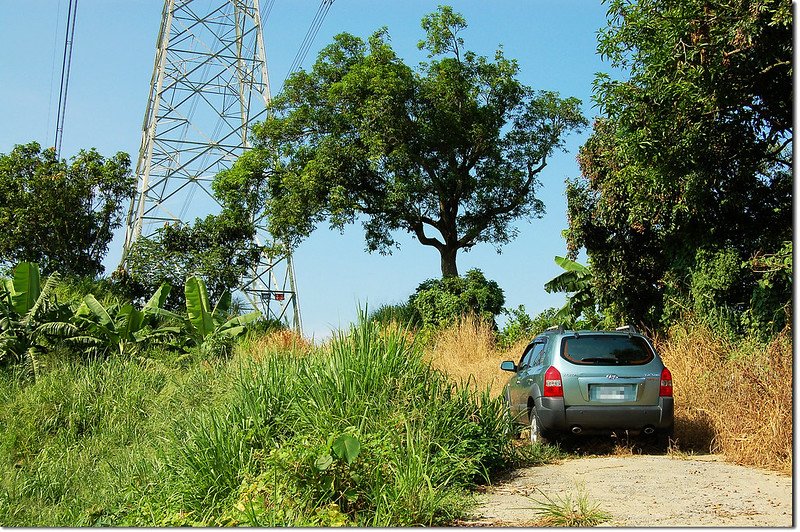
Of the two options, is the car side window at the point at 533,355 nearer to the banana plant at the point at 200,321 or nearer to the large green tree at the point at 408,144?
the banana plant at the point at 200,321

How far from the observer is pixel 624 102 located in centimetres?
1611

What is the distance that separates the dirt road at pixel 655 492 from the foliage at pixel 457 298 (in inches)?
744

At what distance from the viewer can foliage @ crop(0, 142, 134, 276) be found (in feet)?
107

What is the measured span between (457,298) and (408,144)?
5.97 meters

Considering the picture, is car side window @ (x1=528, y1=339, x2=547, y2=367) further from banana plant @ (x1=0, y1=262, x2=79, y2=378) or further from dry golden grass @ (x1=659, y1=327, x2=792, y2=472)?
banana plant @ (x1=0, y1=262, x2=79, y2=378)

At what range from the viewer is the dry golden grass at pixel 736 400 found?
35.8 feet

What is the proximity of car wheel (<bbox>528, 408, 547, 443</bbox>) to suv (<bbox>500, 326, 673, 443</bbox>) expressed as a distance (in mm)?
18

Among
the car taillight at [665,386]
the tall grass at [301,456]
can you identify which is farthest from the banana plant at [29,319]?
the car taillight at [665,386]

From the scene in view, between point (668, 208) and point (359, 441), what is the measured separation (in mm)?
12297

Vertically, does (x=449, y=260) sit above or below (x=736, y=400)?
above

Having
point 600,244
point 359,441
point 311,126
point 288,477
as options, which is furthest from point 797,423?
point 311,126

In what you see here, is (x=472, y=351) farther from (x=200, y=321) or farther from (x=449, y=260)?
(x=449, y=260)

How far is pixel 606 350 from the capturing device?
1244 cm

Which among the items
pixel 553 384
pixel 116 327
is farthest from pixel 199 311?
pixel 553 384
